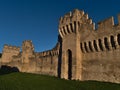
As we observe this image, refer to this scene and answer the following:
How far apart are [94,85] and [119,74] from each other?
7.81 feet

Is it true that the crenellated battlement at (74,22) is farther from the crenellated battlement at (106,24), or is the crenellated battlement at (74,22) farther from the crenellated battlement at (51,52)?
the crenellated battlement at (51,52)

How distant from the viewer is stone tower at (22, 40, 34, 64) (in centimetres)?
3527

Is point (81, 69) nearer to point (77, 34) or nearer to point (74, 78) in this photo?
point (74, 78)

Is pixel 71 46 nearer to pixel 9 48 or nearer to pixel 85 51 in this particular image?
pixel 85 51

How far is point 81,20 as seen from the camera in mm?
23203

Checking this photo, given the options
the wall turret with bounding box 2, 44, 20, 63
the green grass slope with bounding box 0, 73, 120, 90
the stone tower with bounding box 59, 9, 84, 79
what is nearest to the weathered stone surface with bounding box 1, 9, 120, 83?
the stone tower with bounding box 59, 9, 84, 79

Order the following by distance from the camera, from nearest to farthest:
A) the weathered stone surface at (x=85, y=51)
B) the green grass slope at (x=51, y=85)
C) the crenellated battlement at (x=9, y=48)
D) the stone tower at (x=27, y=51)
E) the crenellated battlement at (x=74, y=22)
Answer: the green grass slope at (x=51, y=85)
the weathered stone surface at (x=85, y=51)
the crenellated battlement at (x=74, y=22)
the stone tower at (x=27, y=51)
the crenellated battlement at (x=9, y=48)

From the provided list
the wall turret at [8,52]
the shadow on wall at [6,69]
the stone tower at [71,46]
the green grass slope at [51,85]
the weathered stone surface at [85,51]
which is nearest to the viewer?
the green grass slope at [51,85]

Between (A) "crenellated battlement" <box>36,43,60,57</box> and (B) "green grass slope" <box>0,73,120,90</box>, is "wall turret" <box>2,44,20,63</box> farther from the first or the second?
(B) "green grass slope" <box>0,73,120,90</box>

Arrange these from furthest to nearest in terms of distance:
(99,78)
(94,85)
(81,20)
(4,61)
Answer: (4,61) < (81,20) < (99,78) < (94,85)


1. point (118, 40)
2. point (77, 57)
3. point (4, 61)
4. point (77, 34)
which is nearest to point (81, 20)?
point (77, 34)

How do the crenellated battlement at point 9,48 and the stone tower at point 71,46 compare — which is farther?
the crenellated battlement at point 9,48

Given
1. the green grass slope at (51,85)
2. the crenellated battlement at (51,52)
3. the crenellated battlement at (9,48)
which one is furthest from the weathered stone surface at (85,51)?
the crenellated battlement at (9,48)

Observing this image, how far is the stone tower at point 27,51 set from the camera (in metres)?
35.3
